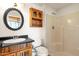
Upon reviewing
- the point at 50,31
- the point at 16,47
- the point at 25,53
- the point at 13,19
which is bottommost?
the point at 25,53

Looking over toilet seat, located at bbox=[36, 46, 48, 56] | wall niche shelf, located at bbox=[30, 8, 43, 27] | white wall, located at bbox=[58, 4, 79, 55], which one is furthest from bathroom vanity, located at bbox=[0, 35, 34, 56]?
white wall, located at bbox=[58, 4, 79, 55]

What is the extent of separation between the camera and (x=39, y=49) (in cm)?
133

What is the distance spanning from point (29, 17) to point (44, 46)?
1.57ft

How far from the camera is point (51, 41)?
4.50 feet

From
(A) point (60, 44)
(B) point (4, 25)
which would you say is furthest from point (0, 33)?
(A) point (60, 44)

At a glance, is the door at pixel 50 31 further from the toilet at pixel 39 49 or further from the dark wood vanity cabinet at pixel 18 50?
the dark wood vanity cabinet at pixel 18 50

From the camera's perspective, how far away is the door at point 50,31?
135 cm

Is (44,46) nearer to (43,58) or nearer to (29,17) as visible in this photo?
(43,58)

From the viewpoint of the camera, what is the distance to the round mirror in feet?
3.99

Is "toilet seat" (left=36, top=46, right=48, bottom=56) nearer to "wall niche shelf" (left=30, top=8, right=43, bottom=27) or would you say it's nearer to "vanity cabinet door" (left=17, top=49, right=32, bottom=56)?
→ "vanity cabinet door" (left=17, top=49, right=32, bottom=56)

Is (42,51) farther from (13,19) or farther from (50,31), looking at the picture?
(13,19)

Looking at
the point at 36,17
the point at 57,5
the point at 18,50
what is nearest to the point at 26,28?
the point at 36,17

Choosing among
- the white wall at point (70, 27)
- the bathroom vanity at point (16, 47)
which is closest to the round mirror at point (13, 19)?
the bathroom vanity at point (16, 47)

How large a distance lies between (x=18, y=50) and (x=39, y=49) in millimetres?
298
